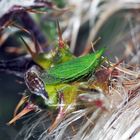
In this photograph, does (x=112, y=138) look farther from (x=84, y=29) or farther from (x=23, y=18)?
(x=84, y=29)

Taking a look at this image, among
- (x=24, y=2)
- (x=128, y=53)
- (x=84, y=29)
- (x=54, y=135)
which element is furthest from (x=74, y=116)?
(x=84, y=29)

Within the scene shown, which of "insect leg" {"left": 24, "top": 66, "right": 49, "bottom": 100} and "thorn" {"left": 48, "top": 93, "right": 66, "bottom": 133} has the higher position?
"insect leg" {"left": 24, "top": 66, "right": 49, "bottom": 100}

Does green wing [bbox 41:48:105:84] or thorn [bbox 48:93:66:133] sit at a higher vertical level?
green wing [bbox 41:48:105:84]

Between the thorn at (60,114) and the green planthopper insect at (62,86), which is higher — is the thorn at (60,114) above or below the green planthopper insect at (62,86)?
below
